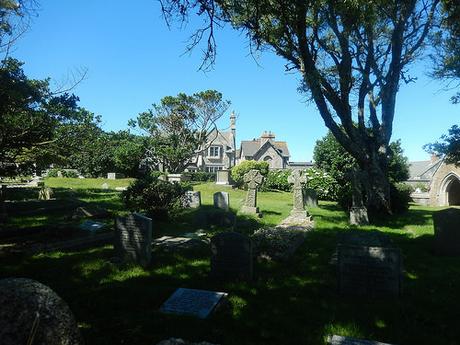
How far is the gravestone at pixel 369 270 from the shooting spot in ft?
19.3

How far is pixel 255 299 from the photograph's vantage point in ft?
19.4

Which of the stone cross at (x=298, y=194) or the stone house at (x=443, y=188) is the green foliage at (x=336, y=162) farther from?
the stone cross at (x=298, y=194)

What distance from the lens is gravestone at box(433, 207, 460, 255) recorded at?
876 cm

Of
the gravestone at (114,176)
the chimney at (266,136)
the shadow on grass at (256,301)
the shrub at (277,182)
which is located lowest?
the shadow on grass at (256,301)

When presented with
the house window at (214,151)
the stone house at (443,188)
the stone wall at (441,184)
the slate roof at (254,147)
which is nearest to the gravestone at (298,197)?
the stone house at (443,188)

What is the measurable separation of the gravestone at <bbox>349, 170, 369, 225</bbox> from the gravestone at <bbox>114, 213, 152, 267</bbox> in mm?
9447

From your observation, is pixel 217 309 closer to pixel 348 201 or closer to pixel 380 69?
pixel 348 201

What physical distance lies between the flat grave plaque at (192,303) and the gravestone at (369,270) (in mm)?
2105

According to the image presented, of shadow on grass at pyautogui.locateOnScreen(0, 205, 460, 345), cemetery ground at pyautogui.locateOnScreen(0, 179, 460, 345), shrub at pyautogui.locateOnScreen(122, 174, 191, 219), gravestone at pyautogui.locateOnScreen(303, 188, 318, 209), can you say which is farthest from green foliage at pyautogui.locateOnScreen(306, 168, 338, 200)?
shadow on grass at pyautogui.locateOnScreen(0, 205, 460, 345)

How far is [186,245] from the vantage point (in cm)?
967

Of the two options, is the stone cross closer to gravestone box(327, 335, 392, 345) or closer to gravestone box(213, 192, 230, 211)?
gravestone box(213, 192, 230, 211)

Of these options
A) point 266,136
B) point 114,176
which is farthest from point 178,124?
point 266,136

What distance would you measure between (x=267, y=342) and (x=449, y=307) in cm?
311

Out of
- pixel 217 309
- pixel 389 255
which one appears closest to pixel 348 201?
pixel 389 255
